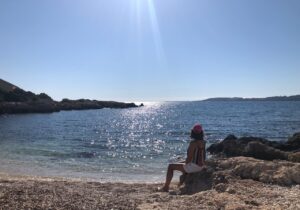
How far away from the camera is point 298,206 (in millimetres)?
9508

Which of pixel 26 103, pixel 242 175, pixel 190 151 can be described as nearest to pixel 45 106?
pixel 26 103

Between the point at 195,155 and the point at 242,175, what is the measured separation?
5.80 feet

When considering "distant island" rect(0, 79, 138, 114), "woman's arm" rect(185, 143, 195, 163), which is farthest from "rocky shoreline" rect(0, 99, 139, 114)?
"woman's arm" rect(185, 143, 195, 163)

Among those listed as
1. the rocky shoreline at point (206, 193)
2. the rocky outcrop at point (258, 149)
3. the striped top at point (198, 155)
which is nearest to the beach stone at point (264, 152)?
the rocky outcrop at point (258, 149)

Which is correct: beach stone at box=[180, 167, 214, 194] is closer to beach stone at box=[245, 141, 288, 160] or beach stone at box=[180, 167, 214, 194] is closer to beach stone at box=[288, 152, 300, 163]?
beach stone at box=[288, 152, 300, 163]

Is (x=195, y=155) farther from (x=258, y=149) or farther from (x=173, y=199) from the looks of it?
(x=258, y=149)

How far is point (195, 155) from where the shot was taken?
13.6 metres

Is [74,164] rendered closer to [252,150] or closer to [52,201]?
[252,150]

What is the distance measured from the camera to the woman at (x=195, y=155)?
13084 millimetres

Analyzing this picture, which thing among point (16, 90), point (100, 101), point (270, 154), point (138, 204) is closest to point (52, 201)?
point (138, 204)

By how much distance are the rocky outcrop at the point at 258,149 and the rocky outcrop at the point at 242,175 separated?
471 centimetres

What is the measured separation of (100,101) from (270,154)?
493 ft

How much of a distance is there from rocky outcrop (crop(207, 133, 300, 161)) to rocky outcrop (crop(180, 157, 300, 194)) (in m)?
4.71

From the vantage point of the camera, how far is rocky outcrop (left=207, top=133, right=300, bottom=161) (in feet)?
66.0
